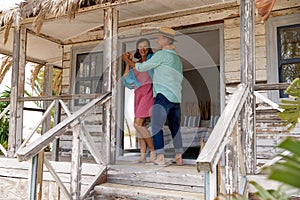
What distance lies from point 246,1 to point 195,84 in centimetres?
595

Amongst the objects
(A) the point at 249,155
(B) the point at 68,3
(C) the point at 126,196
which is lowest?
(C) the point at 126,196

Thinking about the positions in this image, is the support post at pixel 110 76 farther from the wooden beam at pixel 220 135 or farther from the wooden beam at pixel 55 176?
the wooden beam at pixel 220 135

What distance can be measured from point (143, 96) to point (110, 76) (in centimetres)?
47

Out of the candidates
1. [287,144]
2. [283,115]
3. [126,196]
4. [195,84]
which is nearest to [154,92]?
[126,196]

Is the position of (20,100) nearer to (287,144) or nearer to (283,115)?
(283,115)

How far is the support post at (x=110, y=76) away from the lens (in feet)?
11.8

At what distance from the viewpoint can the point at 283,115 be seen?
6.84 ft

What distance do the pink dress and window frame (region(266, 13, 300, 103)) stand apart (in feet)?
5.08

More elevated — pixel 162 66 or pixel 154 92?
pixel 162 66

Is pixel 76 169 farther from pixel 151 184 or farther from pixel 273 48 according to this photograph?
pixel 273 48

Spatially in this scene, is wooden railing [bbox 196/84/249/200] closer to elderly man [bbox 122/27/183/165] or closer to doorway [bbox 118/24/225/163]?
elderly man [bbox 122/27/183/165]

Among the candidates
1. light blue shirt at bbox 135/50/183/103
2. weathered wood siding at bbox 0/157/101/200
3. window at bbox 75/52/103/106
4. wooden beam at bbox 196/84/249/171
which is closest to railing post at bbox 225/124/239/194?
wooden beam at bbox 196/84/249/171

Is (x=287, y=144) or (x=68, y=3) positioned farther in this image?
(x=68, y=3)

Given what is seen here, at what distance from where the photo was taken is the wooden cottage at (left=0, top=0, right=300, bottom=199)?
2.69m
